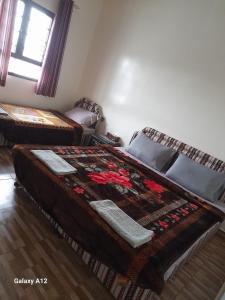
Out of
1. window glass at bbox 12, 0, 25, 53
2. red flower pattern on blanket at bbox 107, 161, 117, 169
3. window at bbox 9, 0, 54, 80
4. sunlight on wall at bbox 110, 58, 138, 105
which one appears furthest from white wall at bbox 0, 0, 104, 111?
red flower pattern on blanket at bbox 107, 161, 117, 169

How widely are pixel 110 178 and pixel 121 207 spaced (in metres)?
0.46

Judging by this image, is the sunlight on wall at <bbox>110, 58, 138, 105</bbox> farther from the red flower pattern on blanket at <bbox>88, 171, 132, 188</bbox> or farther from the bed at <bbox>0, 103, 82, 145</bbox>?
the red flower pattern on blanket at <bbox>88, 171, 132, 188</bbox>

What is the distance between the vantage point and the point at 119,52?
389 centimetres

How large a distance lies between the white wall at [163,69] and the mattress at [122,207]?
3.25 feet

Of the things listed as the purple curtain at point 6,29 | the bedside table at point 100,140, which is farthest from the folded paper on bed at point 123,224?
the purple curtain at point 6,29

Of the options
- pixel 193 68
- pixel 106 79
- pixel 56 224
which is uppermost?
pixel 193 68

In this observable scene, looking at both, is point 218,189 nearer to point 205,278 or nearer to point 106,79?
point 205,278

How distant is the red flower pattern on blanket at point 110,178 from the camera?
7.00ft

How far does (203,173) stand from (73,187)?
5.30ft

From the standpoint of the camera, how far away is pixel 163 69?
338 cm

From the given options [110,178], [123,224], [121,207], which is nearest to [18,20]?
[110,178]

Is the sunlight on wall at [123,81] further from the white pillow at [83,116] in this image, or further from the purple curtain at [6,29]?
the purple curtain at [6,29]

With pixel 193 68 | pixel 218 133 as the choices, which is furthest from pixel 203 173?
pixel 193 68

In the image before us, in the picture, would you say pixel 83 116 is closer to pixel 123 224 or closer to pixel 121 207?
pixel 121 207
